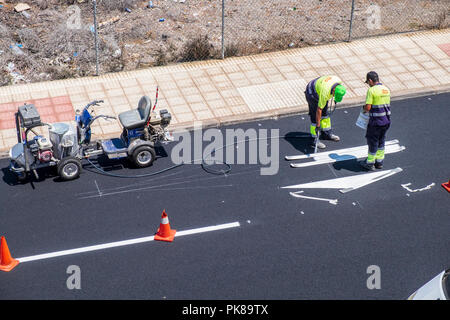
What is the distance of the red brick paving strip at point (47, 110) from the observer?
12.5m

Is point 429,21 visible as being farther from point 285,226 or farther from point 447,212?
point 285,226

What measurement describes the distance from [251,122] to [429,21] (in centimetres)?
691

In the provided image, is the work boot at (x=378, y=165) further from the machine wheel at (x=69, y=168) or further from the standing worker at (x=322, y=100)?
the machine wheel at (x=69, y=168)

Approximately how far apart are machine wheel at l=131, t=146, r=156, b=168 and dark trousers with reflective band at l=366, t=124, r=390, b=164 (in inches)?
154

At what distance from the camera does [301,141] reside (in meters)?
12.1

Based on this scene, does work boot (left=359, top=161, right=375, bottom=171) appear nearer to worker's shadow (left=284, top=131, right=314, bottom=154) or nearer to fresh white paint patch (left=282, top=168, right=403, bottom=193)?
fresh white paint patch (left=282, top=168, right=403, bottom=193)

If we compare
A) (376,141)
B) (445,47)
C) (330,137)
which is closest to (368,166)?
(376,141)

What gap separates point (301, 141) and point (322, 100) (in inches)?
45.3

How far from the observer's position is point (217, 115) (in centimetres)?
1284

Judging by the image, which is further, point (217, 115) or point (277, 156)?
point (217, 115)

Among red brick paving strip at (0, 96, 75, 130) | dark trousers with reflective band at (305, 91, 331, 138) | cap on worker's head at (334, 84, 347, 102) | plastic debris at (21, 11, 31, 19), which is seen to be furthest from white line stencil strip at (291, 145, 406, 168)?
plastic debris at (21, 11, 31, 19)

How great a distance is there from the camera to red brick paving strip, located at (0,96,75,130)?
12.5 metres

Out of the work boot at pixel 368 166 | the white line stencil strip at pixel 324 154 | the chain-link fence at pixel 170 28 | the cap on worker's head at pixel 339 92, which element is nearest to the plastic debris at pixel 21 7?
the chain-link fence at pixel 170 28
